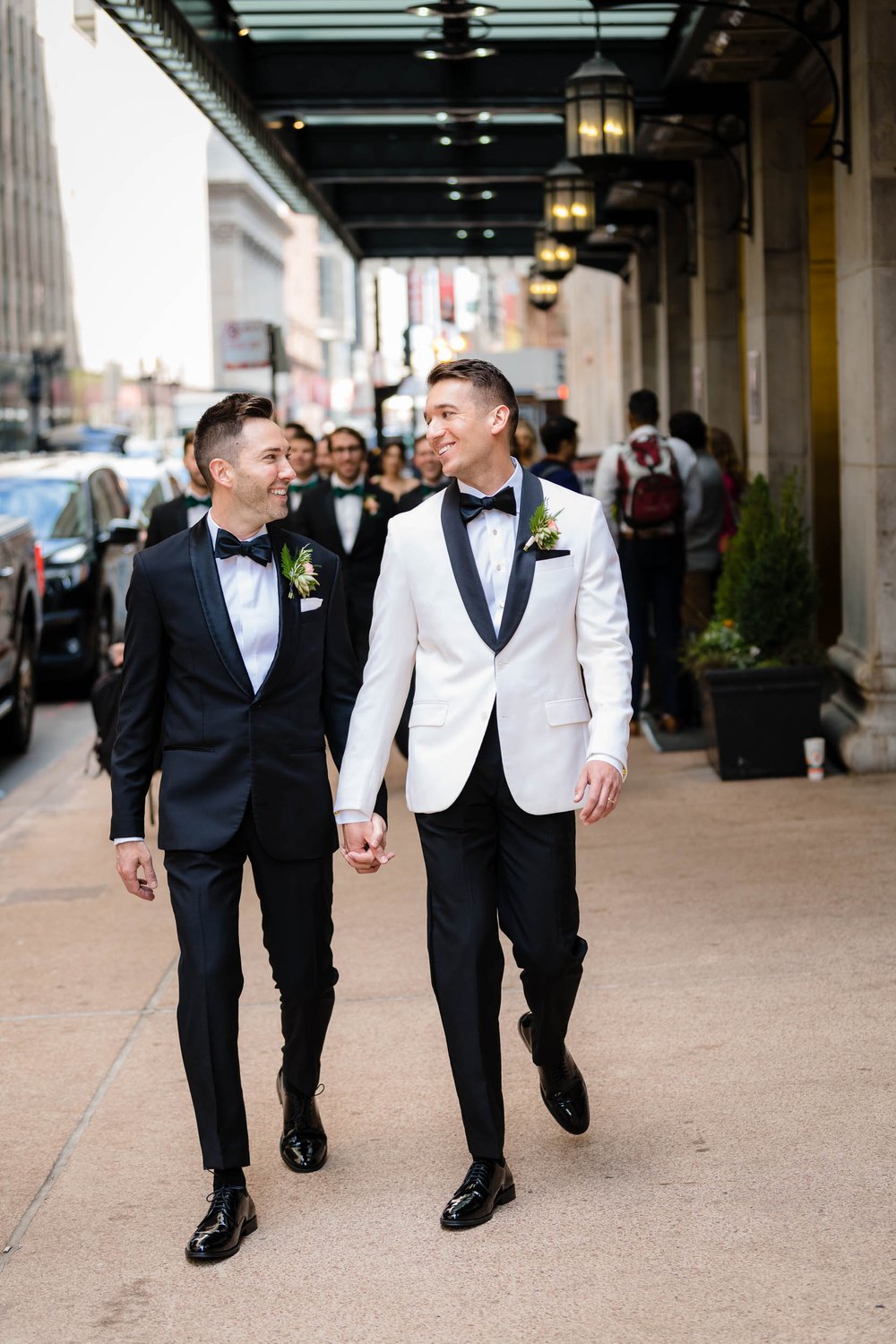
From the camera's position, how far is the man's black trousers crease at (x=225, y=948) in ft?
14.2

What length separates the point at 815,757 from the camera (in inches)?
388

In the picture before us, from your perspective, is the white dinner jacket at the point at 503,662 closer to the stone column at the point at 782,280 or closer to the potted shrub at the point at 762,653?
the potted shrub at the point at 762,653

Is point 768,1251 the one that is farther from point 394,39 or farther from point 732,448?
point 394,39

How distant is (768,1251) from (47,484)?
13.9 metres

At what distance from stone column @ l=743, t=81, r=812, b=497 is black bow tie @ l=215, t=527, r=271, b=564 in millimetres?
9056

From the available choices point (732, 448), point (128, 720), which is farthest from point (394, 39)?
point (128, 720)

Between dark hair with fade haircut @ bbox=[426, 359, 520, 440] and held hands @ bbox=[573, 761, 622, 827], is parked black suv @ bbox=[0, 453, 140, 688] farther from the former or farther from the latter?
held hands @ bbox=[573, 761, 622, 827]

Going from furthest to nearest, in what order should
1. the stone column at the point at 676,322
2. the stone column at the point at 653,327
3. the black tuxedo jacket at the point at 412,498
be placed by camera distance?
the stone column at the point at 653,327
the stone column at the point at 676,322
the black tuxedo jacket at the point at 412,498

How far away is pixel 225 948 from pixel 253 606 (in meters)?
0.84

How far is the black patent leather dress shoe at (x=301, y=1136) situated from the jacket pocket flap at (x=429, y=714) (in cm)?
112

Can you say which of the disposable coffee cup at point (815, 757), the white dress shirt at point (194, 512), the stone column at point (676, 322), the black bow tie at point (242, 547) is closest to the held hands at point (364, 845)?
the black bow tie at point (242, 547)

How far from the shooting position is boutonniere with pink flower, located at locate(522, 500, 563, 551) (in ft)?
14.4

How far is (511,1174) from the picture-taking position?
15.1ft

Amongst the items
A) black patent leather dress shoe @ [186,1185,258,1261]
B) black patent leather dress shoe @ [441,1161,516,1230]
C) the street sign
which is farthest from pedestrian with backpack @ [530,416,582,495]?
the street sign
